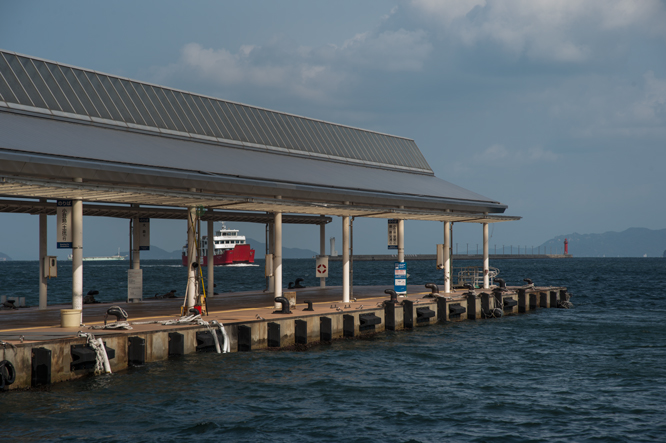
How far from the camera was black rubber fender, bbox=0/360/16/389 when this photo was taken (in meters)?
15.6

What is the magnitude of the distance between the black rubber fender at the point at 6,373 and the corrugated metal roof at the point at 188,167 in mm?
5817

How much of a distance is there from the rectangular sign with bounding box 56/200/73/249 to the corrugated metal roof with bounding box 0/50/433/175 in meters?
7.80

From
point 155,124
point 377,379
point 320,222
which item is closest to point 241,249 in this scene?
point 320,222

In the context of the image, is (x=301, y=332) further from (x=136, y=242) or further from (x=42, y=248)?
(x=42, y=248)

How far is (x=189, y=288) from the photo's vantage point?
24391 mm

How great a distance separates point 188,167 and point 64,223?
5.12 meters

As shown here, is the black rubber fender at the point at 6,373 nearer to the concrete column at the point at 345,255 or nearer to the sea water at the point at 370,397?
the sea water at the point at 370,397

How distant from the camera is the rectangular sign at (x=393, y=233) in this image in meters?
34.8

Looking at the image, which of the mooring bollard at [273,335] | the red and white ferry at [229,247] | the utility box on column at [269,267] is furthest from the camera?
the red and white ferry at [229,247]

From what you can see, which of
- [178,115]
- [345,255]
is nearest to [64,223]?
[178,115]

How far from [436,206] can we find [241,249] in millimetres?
126053

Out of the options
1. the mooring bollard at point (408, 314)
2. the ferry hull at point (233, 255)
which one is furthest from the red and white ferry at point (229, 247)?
the mooring bollard at point (408, 314)

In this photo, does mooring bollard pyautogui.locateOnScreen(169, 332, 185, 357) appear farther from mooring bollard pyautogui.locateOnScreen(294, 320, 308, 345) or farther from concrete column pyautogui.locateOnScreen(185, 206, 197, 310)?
mooring bollard pyautogui.locateOnScreen(294, 320, 308, 345)

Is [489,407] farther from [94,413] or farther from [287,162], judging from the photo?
[287,162]
